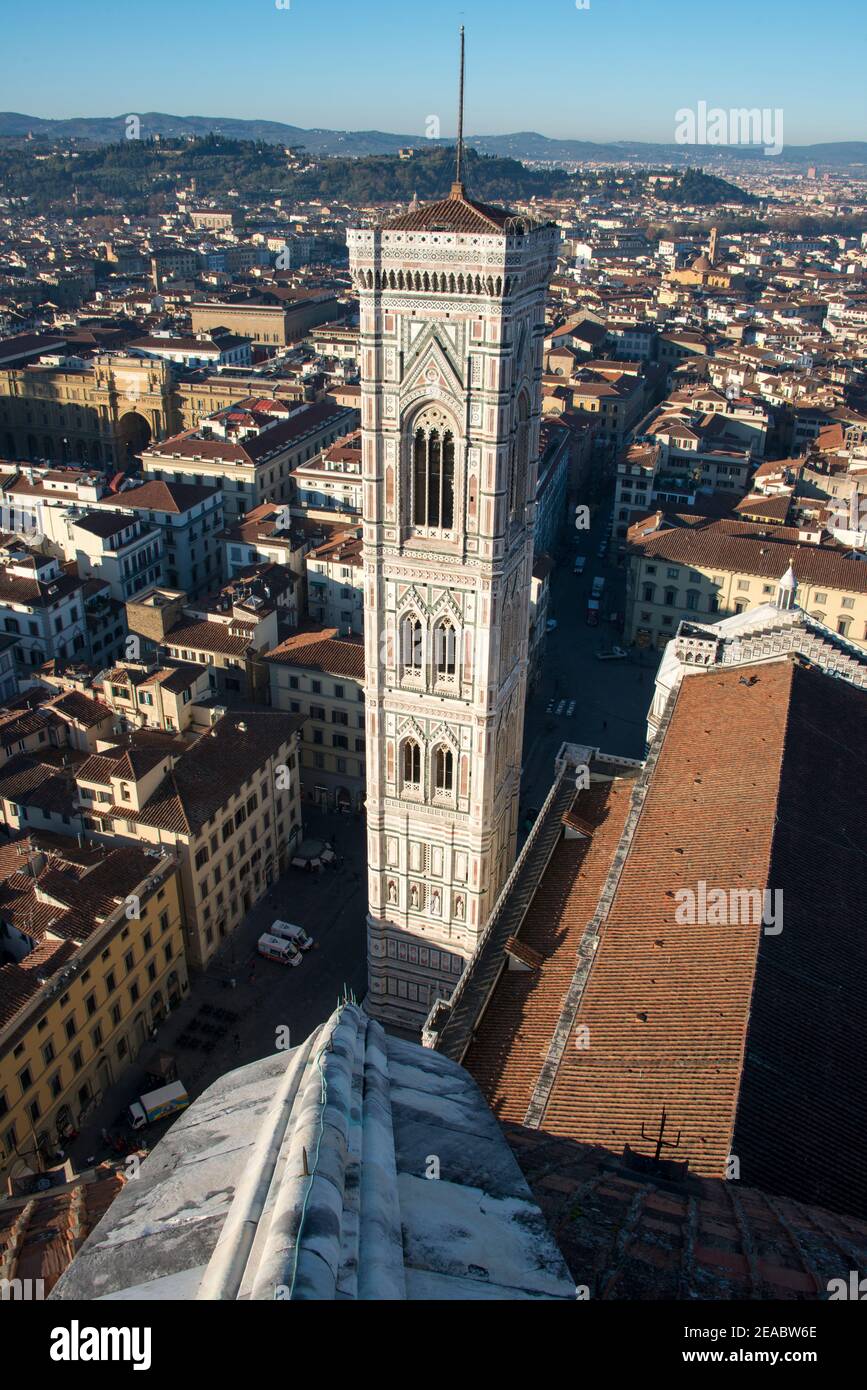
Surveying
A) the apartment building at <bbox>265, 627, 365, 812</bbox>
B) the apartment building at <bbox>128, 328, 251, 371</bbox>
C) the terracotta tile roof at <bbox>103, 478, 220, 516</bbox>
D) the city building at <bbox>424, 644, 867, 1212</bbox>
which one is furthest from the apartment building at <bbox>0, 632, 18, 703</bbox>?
the apartment building at <bbox>128, 328, 251, 371</bbox>

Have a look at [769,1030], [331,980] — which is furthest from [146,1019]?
[769,1030]

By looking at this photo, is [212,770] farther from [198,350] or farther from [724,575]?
[198,350]

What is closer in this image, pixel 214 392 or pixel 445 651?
pixel 445 651

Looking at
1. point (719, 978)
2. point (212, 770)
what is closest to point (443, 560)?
point (719, 978)

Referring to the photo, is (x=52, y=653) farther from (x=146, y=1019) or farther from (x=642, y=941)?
(x=642, y=941)

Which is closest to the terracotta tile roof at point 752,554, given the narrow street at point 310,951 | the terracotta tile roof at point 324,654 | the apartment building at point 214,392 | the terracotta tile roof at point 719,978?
the narrow street at point 310,951

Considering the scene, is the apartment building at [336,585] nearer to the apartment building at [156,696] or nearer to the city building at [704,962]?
the apartment building at [156,696]
